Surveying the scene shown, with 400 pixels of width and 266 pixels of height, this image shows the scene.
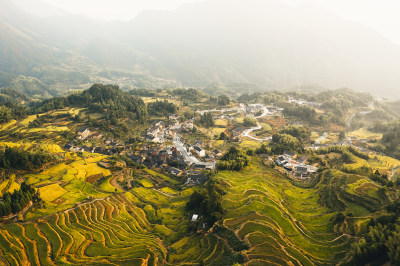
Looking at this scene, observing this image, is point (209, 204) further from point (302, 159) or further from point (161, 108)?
point (161, 108)

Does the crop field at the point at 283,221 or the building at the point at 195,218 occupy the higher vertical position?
the crop field at the point at 283,221

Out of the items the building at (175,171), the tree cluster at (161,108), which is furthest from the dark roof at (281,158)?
the tree cluster at (161,108)

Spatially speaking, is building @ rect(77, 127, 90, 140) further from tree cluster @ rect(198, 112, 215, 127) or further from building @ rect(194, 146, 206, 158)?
tree cluster @ rect(198, 112, 215, 127)

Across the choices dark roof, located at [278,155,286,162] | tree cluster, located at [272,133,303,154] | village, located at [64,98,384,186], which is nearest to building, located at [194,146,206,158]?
village, located at [64,98,384,186]

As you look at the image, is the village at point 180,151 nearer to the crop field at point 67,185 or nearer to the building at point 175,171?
the building at point 175,171

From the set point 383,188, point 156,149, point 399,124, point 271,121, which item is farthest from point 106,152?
point 399,124

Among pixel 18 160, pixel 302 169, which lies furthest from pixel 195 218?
pixel 18 160

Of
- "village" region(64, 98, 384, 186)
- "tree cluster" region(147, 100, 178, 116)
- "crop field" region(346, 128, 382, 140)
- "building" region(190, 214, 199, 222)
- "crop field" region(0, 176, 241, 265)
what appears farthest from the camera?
"tree cluster" region(147, 100, 178, 116)
